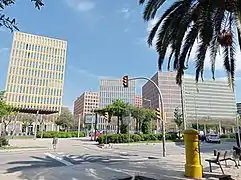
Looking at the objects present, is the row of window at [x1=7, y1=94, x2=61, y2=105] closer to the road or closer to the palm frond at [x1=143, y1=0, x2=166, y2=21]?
the road

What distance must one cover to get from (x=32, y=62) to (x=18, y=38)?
1164 centimetres

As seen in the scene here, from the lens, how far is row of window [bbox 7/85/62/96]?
101100 millimetres

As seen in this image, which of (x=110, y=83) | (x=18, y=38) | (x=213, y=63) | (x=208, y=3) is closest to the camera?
(x=208, y=3)

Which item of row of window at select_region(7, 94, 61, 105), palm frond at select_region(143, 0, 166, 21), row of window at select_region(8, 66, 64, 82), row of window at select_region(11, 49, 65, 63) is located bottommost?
palm frond at select_region(143, 0, 166, 21)

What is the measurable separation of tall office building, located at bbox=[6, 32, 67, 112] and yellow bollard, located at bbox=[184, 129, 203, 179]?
3850 inches

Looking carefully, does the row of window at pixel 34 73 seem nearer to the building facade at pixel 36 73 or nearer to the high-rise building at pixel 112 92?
the building facade at pixel 36 73

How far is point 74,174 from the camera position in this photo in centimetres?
986

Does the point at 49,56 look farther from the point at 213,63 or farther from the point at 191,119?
the point at 213,63

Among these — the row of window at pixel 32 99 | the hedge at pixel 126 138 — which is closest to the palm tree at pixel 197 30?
the hedge at pixel 126 138

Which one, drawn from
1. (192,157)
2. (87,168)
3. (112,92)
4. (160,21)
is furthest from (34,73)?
(192,157)

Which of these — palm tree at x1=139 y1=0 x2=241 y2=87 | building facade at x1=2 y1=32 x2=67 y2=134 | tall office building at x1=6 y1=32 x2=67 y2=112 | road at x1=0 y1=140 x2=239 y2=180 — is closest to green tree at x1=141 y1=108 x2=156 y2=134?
road at x1=0 y1=140 x2=239 y2=180

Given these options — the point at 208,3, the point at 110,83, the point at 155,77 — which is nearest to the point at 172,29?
the point at 208,3

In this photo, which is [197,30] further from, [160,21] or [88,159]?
[88,159]

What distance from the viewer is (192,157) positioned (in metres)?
8.64
